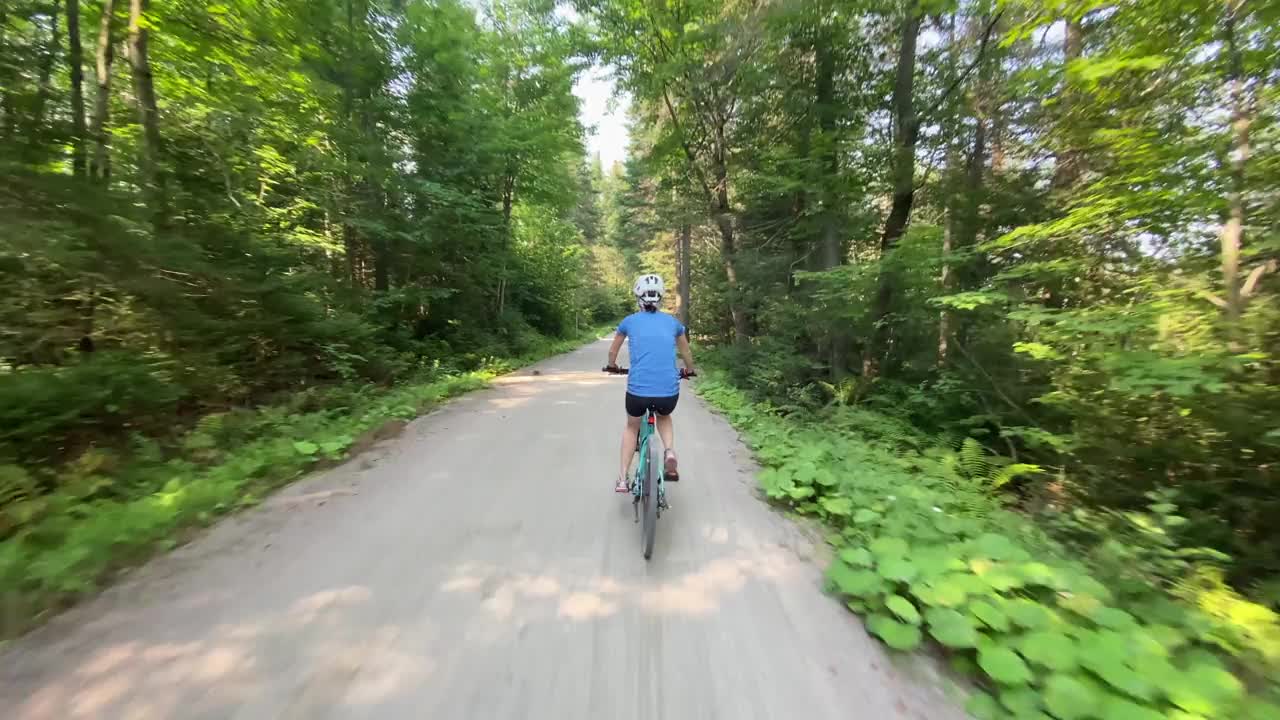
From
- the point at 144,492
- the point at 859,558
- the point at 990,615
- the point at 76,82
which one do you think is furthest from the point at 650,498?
the point at 76,82

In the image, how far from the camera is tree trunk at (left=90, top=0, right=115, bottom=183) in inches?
238

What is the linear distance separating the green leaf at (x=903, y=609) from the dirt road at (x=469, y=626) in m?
0.23

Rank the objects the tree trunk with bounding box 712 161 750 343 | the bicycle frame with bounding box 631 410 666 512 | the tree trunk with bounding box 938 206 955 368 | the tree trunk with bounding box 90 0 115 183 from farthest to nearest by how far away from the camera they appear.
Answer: the tree trunk with bounding box 712 161 750 343
the tree trunk with bounding box 938 206 955 368
the tree trunk with bounding box 90 0 115 183
the bicycle frame with bounding box 631 410 666 512

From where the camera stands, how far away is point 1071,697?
2.11 meters

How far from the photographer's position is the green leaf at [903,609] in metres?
2.77

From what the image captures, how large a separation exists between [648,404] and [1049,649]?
9.38ft

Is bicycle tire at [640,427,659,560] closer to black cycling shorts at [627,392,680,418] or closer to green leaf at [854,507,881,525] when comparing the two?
black cycling shorts at [627,392,680,418]

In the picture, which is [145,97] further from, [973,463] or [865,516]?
[973,463]

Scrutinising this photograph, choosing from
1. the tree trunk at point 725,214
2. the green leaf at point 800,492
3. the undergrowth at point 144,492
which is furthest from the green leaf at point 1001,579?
the tree trunk at point 725,214

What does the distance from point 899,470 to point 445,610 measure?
4982 mm

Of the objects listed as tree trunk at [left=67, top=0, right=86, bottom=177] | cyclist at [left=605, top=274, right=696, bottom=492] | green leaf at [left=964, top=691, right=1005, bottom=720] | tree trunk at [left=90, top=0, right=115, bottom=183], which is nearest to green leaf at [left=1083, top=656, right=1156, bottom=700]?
green leaf at [left=964, top=691, right=1005, bottom=720]

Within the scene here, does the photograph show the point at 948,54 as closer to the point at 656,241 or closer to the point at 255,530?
the point at 255,530

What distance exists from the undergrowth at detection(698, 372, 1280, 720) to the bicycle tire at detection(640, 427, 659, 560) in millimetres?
1200

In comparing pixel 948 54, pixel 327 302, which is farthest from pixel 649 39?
→ pixel 327 302
